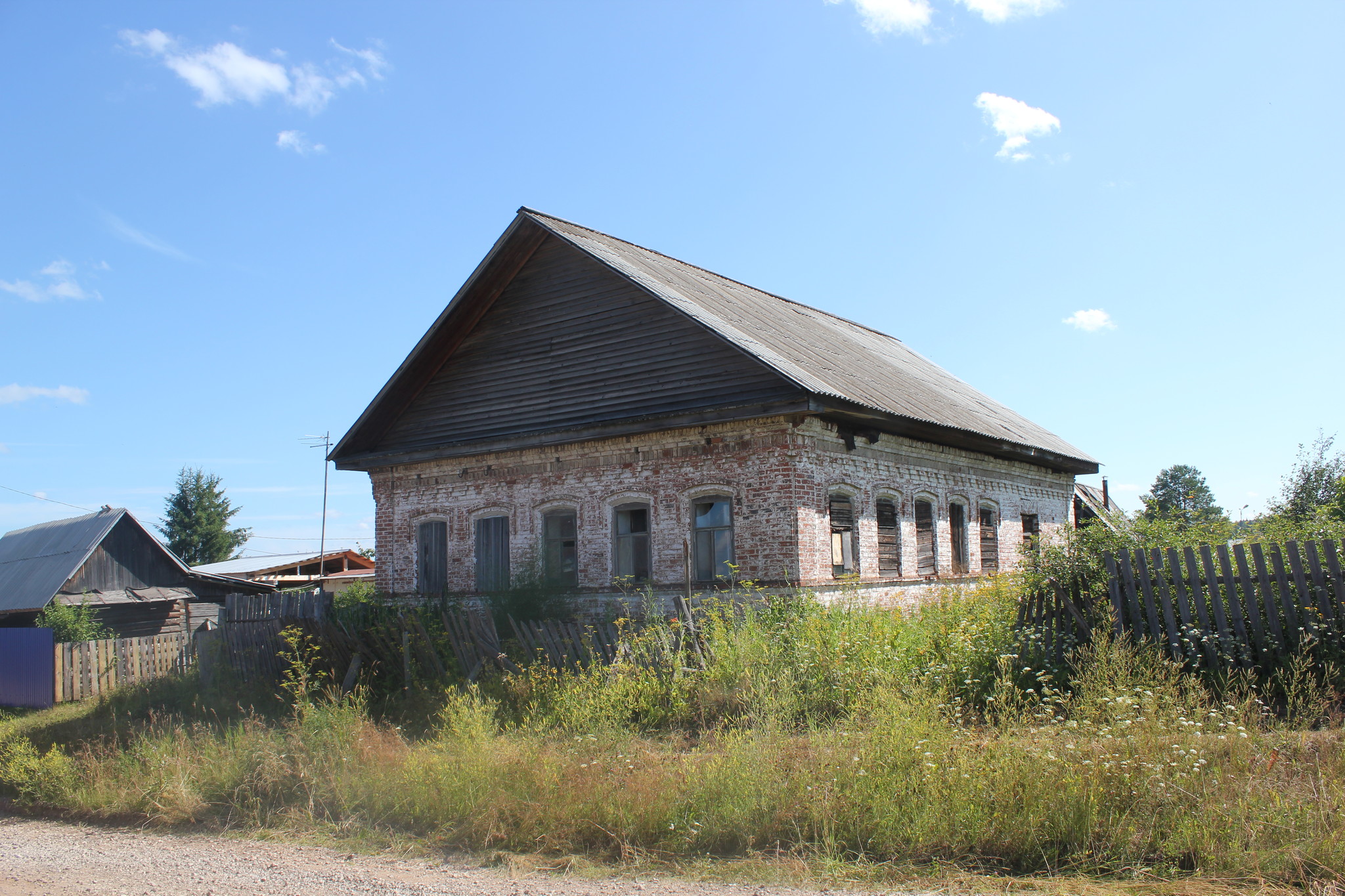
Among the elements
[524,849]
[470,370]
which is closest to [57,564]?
[470,370]

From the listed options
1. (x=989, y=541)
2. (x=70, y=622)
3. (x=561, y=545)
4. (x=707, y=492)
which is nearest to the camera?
(x=707, y=492)

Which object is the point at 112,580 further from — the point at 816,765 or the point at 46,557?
the point at 816,765

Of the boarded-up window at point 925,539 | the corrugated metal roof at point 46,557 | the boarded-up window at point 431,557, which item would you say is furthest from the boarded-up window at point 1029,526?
the corrugated metal roof at point 46,557

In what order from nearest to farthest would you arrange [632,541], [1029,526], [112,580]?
1. [632,541]
2. [1029,526]
3. [112,580]

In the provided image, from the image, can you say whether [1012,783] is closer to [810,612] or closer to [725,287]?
[810,612]

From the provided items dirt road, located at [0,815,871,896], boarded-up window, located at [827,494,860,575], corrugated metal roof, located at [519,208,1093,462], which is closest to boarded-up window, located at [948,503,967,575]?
corrugated metal roof, located at [519,208,1093,462]

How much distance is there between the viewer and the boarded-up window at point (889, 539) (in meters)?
13.9

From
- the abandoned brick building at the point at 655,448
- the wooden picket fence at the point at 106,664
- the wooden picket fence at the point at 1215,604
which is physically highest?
the abandoned brick building at the point at 655,448

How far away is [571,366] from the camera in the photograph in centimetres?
1486

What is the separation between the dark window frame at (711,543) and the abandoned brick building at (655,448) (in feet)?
0.10

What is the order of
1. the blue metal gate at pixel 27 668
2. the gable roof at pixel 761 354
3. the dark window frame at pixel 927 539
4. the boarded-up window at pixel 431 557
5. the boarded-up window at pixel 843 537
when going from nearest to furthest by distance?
1. the boarded-up window at pixel 843 537
2. the gable roof at pixel 761 354
3. the dark window frame at pixel 927 539
4. the blue metal gate at pixel 27 668
5. the boarded-up window at pixel 431 557

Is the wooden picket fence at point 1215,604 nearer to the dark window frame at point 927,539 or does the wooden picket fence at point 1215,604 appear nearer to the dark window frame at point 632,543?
the dark window frame at point 927,539

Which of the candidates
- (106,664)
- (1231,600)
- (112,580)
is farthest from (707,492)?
(112,580)

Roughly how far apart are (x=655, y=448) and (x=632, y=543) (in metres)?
1.56
